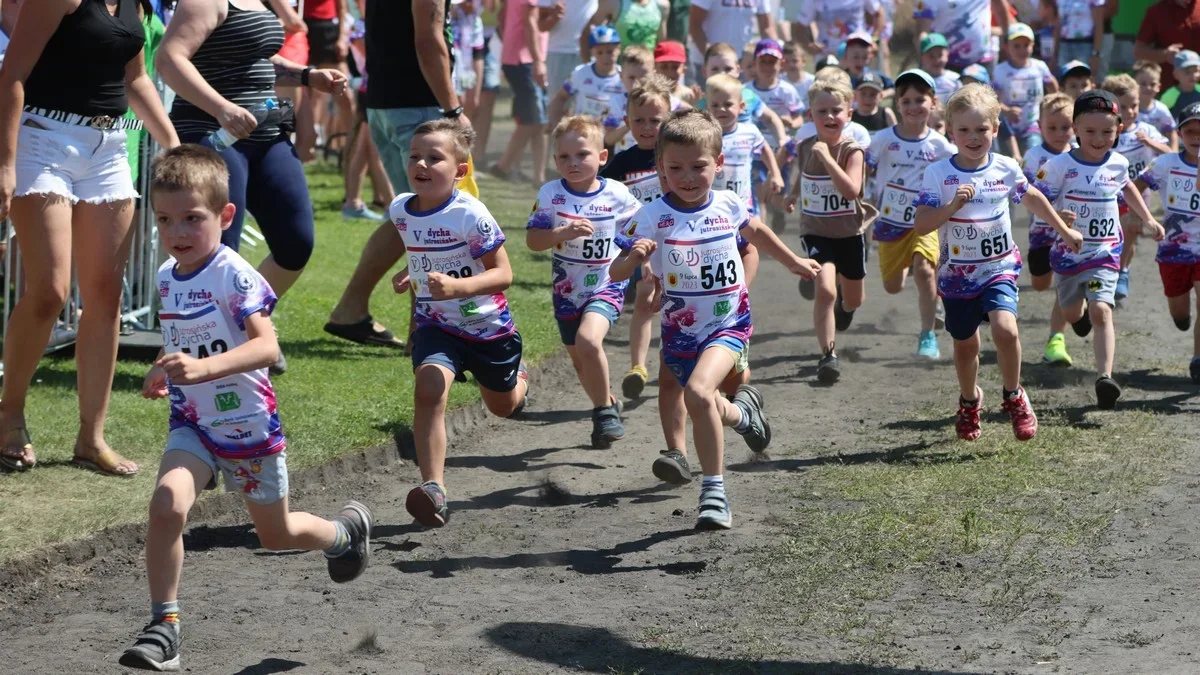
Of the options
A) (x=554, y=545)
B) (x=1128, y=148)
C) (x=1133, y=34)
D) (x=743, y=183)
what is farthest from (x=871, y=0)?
(x=554, y=545)

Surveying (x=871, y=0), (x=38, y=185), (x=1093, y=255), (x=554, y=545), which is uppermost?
(x=871, y=0)

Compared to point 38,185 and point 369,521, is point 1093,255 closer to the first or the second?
point 369,521

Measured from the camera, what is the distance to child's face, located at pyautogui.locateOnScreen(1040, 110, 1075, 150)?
9719 millimetres

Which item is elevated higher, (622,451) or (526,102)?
(526,102)

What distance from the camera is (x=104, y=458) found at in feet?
22.4

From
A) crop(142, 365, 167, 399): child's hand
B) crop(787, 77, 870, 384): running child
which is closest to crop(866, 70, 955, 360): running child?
crop(787, 77, 870, 384): running child

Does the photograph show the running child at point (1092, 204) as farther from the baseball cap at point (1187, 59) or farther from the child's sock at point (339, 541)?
the baseball cap at point (1187, 59)

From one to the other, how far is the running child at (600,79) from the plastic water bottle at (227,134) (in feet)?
20.0

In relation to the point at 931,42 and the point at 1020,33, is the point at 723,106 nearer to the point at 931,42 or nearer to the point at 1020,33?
the point at 931,42

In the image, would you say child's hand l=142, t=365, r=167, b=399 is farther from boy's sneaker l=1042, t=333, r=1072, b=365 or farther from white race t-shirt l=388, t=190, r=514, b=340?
boy's sneaker l=1042, t=333, r=1072, b=365

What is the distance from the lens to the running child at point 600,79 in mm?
13680

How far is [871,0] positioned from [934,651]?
11.9 meters

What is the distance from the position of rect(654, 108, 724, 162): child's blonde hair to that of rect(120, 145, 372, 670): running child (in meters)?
2.20

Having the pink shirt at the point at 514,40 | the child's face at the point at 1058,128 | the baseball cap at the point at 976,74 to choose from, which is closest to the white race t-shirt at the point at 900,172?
the child's face at the point at 1058,128
